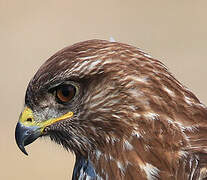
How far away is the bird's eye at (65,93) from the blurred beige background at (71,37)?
8076 millimetres

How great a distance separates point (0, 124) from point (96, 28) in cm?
568

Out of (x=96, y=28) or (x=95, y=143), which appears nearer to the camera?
→ (x=95, y=143)

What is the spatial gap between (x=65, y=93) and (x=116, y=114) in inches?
15.8

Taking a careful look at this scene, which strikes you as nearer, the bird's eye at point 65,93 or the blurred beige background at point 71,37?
the bird's eye at point 65,93

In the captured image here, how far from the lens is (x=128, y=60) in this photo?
5.74 m

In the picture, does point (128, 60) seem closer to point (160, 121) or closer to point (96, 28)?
point (160, 121)

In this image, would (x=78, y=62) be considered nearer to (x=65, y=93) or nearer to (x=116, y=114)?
(x=65, y=93)

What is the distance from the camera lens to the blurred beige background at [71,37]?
14797 millimetres

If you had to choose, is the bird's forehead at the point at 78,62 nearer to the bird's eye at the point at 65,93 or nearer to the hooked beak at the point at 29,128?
the bird's eye at the point at 65,93

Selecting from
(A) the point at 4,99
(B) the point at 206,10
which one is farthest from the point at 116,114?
(B) the point at 206,10

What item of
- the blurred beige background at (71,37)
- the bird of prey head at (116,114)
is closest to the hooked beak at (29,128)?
the bird of prey head at (116,114)

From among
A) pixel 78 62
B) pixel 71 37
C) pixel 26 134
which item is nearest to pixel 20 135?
pixel 26 134

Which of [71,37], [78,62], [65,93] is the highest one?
[78,62]

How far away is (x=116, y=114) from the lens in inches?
225
